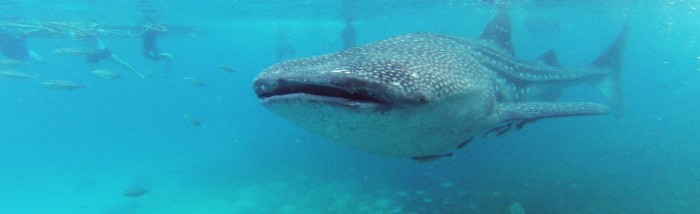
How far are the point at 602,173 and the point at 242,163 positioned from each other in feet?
52.8

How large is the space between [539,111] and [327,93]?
3.02 m

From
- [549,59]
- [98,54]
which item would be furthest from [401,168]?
[98,54]

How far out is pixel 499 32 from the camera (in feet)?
26.2

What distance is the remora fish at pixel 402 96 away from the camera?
2.99 metres

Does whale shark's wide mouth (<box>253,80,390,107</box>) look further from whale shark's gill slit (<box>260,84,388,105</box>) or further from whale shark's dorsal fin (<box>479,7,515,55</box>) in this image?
whale shark's dorsal fin (<box>479,7,515,55</box>)

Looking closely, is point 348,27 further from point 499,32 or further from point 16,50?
point 16,50

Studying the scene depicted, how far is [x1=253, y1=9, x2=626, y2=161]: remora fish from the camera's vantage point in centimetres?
299

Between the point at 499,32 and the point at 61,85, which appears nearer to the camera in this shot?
the point at 499,32

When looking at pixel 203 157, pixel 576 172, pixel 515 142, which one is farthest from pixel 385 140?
pixel 203 157

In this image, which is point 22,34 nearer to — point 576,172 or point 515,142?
point 515,142

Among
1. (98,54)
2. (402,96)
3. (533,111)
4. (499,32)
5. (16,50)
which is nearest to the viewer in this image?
(402,96)

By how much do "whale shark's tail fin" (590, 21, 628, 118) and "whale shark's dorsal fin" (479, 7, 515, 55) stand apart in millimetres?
4433

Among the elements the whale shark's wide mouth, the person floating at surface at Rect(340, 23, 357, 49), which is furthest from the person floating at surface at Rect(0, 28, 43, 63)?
the whale shark's wide mouth

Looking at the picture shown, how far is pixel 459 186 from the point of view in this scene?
39.3 ft
